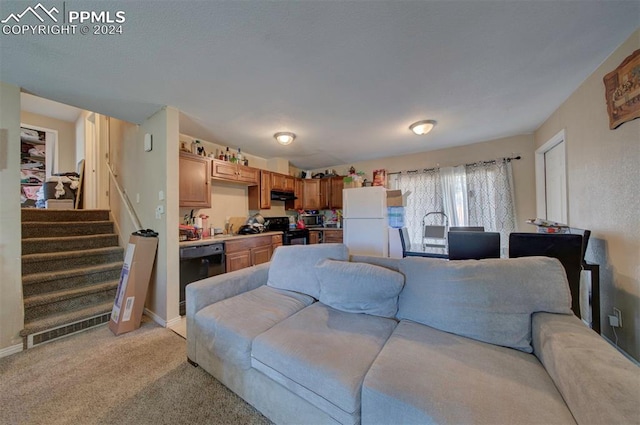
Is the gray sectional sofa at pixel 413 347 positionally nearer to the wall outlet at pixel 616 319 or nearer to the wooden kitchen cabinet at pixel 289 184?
the wall outlet at pixel 616 319

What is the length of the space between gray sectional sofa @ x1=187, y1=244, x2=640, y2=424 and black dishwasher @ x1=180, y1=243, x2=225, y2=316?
105cm

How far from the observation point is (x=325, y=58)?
167cm

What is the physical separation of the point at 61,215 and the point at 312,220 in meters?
4.16

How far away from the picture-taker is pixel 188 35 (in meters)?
1.44

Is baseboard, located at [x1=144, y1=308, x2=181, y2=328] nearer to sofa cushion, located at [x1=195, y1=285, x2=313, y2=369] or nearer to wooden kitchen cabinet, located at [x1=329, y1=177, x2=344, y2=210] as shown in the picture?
sofa cushion, located at [x1=195, y1=285, x2=313, y2=369]

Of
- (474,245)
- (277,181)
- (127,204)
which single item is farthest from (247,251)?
(474,245)

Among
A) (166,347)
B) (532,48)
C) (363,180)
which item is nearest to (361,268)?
(166,347)

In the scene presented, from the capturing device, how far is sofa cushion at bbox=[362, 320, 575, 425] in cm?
76

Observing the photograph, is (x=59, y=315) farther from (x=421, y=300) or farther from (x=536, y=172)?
(x=536, y=172)

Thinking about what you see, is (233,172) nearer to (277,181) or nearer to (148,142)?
(277,181)

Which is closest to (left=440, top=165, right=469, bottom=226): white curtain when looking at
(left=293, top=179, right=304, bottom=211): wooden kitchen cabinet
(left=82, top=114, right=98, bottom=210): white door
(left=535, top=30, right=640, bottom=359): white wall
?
(left=535, top=30, right=640, bottom=359): white wall

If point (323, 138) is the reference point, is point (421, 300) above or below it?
below

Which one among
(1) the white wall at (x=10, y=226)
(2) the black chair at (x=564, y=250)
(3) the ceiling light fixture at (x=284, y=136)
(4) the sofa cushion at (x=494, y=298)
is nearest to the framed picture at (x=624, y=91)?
(2) the black chair at (x=564, y=250)

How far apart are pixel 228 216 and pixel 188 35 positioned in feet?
9.27
